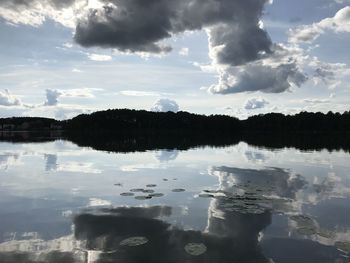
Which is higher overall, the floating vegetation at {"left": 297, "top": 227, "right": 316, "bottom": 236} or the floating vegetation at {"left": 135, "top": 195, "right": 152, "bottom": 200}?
the floating vegetation at {"left": 135, "top": 195, "right": 152, "bottom": 200}

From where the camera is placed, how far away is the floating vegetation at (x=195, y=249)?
32.2 ft

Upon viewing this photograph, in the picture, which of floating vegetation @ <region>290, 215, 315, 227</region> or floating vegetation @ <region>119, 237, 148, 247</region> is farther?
floating vegetation @ <region>290, 215, 315, 227</region>

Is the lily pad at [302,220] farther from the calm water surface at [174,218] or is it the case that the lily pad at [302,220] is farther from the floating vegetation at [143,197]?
the floating vegetation at [143,197]

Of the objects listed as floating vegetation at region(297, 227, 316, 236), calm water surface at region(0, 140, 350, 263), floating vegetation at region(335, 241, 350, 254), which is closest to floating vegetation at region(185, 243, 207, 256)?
calm water surface at region(0, 140, 350, 263)

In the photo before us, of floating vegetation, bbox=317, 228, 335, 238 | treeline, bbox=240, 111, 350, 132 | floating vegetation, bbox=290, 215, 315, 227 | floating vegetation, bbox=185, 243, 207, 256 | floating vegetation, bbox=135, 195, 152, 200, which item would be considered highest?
treeline, bbox=240, 111, 350, 132

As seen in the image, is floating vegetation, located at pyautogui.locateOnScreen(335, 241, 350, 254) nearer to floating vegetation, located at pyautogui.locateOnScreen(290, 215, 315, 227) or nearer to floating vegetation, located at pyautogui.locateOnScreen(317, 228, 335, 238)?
floating vegetation, located at pyautogui.locateOnScreen(317, 228, 335, 238)

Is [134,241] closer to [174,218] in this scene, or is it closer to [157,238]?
[157,238]

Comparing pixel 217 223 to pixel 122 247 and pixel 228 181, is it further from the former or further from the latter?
pixel 228 181

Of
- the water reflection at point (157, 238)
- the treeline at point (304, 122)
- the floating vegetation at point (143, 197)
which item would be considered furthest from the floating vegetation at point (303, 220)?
the treeline at point (304, 122)

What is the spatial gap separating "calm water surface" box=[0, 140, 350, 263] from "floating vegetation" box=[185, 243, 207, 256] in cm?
→ 3

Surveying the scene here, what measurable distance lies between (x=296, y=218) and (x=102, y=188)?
10416mm

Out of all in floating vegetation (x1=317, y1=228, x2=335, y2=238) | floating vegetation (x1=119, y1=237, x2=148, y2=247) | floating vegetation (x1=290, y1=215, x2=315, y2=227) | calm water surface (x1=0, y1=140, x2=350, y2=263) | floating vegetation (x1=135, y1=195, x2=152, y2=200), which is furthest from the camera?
floating vegetation (x1=135, y1=195, x2=152, y2=200)

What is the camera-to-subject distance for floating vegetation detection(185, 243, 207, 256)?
980cm

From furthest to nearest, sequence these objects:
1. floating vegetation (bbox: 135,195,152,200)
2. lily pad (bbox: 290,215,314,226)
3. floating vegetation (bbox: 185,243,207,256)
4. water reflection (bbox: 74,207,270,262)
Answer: floating vegetation (bbox: 135,195,152,200) → lily pad (bbox: 290,215,314,226) → floating vegetation (bbox: 185,243,207,256) → water reflection (bbox: 74,207,270,262)
